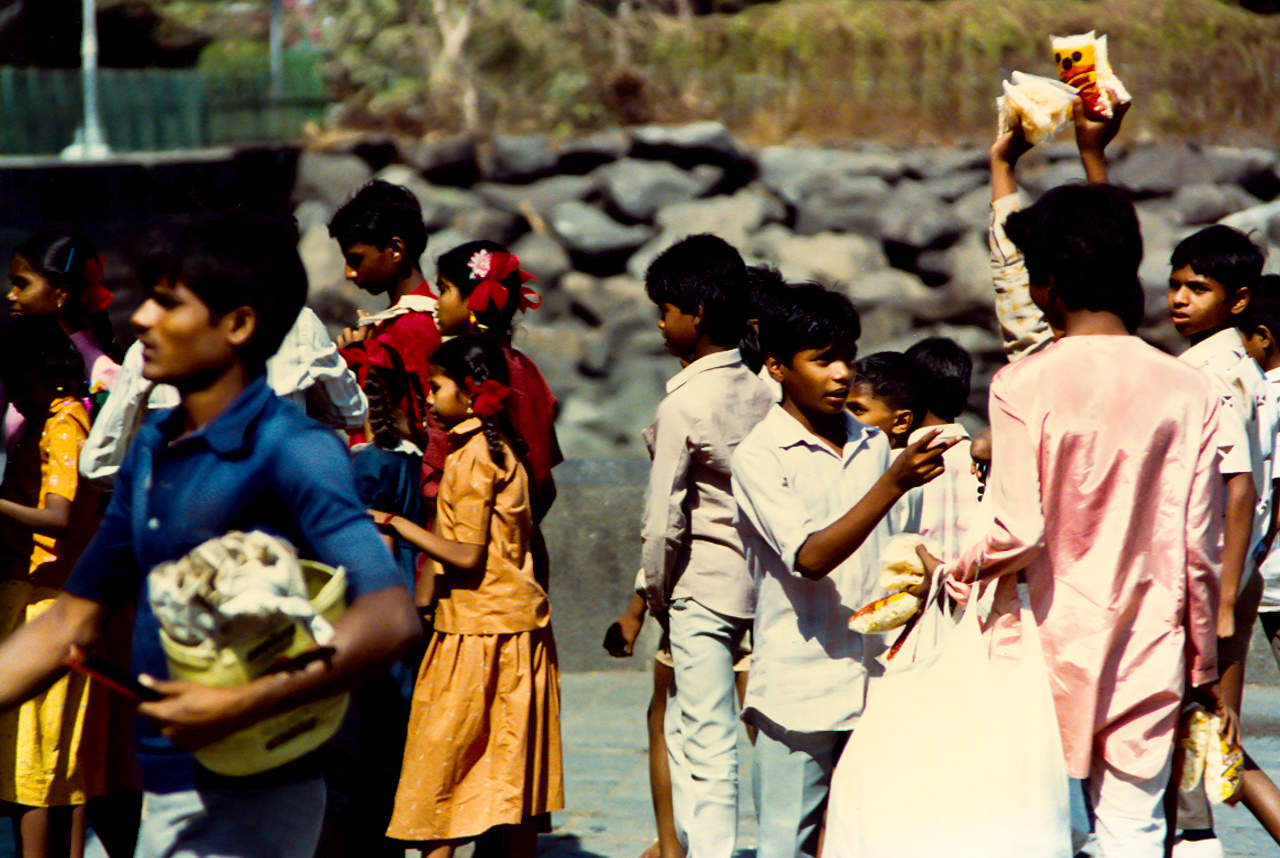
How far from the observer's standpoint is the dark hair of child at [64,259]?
467cm

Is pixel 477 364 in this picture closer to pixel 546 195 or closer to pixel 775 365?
pixel 775 365

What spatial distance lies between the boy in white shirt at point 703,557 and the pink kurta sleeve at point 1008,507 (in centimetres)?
119

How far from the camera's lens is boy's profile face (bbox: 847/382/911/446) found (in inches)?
180

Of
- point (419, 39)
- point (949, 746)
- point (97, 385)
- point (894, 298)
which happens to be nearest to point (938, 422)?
point (949, 746)

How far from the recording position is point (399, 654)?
225cm

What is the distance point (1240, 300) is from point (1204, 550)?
1.41m

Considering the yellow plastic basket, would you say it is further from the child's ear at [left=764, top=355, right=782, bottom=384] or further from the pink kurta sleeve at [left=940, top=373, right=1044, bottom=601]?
the child's ear at [left=764, top=355, right=782, bottom=384]

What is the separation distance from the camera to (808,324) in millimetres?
3621

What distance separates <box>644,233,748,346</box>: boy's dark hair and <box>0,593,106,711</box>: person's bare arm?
7.45 ft

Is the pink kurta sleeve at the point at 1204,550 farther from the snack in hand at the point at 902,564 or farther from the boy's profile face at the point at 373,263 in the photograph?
the boy's profile face at the point at 373,263

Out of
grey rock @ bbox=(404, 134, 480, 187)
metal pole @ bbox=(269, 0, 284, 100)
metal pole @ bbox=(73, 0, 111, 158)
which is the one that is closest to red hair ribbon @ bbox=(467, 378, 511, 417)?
metal pole @ bbox=(73, 0, 111, 158)

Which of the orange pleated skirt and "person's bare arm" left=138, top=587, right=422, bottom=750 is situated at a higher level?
"person's bare arm" left=138, top=587, right=422, bottom=750

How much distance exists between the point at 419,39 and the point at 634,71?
140 inches

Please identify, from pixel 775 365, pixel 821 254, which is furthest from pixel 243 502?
pixel 821 254
